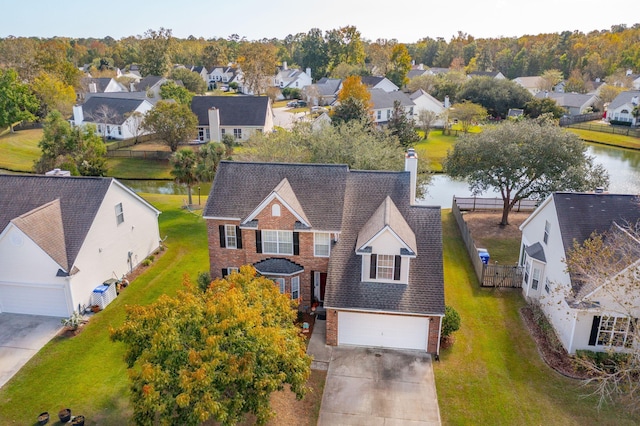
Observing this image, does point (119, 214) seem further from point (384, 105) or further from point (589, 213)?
point (384, 105)

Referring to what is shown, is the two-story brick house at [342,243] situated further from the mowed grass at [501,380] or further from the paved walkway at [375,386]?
the mowed grass at [501,380]

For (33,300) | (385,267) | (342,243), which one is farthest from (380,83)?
(33,300)

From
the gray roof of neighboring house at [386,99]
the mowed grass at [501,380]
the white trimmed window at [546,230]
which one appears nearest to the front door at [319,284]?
the mowed grass at [501,380]

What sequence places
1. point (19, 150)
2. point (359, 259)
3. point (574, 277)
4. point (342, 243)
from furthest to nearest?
point (19, 150) → point (342, 243) → point (359, 259) → point (574, 277)

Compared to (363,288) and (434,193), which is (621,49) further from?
(363,288)

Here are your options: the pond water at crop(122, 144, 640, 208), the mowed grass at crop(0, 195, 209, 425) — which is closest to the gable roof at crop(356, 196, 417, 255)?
the mowed grass at crop(0, 195, 209, 425)

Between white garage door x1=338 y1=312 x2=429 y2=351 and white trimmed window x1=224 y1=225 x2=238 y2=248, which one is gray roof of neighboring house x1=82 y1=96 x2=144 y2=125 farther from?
white garage door x1=338 y1=312 x2=429 y2=351
